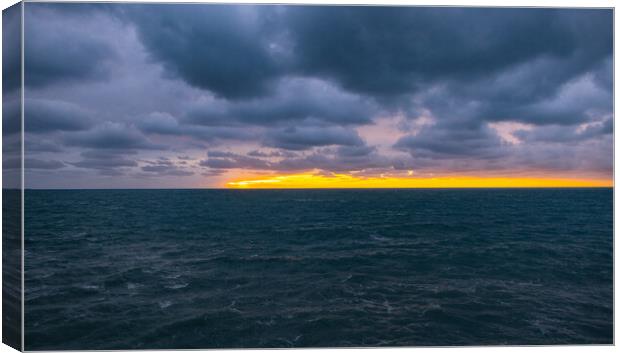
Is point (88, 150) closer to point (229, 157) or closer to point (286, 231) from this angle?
point (229, 157)

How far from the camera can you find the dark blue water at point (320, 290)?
11281mm

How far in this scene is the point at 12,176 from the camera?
26.8 feet

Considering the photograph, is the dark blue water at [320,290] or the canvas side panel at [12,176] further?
the dark blue water at [320,290]

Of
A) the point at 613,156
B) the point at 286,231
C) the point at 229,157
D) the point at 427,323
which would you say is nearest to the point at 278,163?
the point at 229,157

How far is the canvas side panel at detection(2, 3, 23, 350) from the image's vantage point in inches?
317

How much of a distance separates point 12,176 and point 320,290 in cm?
1086

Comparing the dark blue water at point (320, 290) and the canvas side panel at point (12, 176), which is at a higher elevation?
the canvas side panel at point (12, 176)

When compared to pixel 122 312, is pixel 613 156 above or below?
above

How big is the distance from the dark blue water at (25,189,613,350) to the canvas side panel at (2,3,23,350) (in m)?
3.45

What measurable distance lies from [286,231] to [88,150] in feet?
53.4

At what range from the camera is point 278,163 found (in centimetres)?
2244

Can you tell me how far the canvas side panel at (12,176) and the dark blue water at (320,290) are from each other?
345 centimetres

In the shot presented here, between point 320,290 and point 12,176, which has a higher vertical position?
point 12,176

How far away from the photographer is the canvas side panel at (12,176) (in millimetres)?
8062
